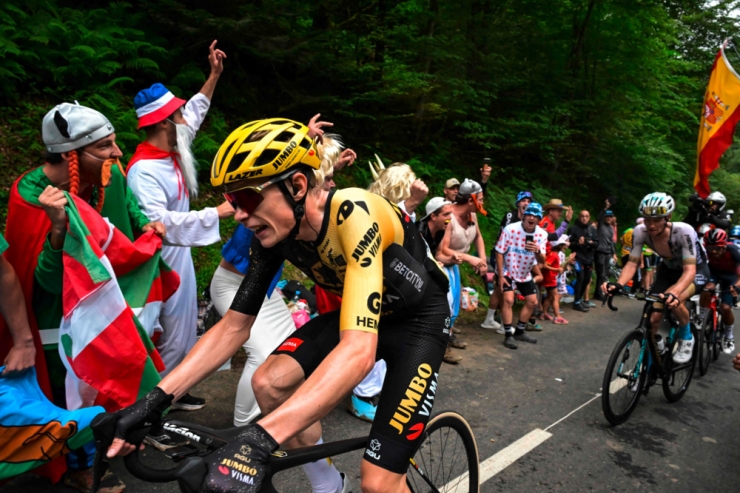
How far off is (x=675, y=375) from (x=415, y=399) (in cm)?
467

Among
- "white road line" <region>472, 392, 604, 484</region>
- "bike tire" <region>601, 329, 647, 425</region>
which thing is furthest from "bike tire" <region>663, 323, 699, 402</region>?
"white road line" <region>472, 392, 604, 484</region>

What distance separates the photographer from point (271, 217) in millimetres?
→ 2035

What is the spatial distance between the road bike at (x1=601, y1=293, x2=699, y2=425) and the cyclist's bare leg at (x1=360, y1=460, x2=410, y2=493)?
→ 10.5 ft

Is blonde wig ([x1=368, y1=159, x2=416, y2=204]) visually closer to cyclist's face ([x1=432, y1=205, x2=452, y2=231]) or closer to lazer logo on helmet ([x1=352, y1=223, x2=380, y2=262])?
cyclist's face ([x1=432, y1=205, x2=452, y2=231])

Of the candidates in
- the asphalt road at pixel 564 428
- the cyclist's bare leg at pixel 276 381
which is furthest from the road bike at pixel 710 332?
the cyclist's bare leg at pixel 276 381

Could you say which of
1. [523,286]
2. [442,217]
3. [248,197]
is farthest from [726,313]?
[248,197]

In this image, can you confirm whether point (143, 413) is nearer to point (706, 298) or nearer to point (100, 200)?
point (100, 200)

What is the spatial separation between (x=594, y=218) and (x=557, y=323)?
925 cm

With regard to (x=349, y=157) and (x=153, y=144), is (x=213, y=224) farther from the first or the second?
(x=349, y=157)

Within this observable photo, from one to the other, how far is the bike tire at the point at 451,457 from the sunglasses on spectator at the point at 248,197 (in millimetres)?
1463

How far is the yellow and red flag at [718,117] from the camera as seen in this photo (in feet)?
28.4

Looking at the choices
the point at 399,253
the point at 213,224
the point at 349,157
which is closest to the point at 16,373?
the point at 213,224

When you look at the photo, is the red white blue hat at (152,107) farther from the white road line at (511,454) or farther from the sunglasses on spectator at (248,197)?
the white road line at (511,454)

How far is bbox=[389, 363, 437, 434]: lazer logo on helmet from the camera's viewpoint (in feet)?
7.25
